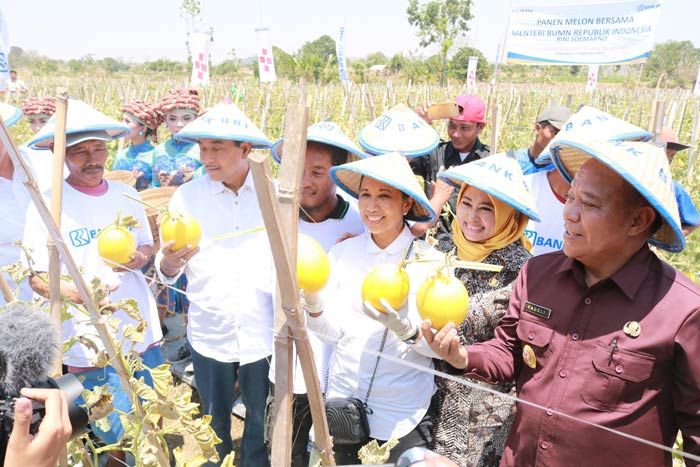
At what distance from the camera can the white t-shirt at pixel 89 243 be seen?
6.54ft

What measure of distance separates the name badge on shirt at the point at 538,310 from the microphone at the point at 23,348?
3.90 feet

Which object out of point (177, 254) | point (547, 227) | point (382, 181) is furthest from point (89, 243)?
point (547, 227)

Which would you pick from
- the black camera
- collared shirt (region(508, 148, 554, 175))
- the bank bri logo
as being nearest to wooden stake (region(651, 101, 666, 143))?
collared shirt (region(508, 148, 554, 175))

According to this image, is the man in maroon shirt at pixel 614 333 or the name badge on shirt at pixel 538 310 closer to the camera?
the man in maroon shirt at pixel 614 333

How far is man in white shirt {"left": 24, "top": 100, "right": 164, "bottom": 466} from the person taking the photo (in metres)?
1.99

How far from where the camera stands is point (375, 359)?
174 centimetres

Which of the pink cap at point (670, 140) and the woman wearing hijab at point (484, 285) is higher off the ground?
the pink cap at point (670, 140)

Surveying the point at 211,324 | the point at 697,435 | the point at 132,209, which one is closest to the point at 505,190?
the point at 697,435

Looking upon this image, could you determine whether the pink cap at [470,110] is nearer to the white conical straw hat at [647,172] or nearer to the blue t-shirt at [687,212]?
the blue t-shirt at [687,212]

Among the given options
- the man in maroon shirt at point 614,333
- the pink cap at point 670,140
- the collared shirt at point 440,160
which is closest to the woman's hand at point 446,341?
the man in maroon shirt at point 614,333

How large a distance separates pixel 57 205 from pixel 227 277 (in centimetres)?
102

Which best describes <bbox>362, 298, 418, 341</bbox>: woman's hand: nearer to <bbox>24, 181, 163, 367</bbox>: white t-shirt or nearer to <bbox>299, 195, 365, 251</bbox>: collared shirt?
<bbox>299, 195, 365, 251</bbox>: collared shirt

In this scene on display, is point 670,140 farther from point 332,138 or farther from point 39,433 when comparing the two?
point 39,433

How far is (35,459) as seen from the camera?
84cm
